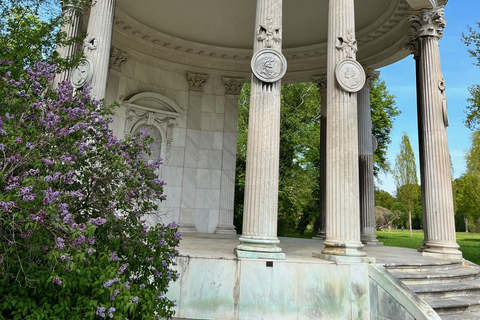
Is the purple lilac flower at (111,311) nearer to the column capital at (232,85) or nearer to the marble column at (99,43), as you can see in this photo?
the marble column at (99,43)

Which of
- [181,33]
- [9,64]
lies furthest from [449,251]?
[181,33]

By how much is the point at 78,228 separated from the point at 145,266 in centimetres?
197

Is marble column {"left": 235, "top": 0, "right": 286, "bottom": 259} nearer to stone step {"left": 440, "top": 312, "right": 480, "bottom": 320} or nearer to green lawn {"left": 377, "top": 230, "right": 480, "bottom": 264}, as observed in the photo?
stone step {"left": 440, "top": 312, "right": 480, "bottom": 320}

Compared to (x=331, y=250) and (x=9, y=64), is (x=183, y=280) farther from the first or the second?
(x=9, y=64)

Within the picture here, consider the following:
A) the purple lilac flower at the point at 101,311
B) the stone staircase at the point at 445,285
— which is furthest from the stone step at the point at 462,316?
the purple lilac flower at the point at 101,311

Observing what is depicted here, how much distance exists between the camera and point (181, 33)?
2089 centimetres

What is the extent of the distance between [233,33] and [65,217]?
19067 millimetres

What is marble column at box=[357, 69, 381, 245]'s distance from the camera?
59.4 feet

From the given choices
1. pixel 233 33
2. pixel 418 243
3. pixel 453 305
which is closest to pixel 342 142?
pixel 453 305

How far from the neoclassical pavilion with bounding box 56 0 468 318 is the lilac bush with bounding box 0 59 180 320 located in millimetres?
4188

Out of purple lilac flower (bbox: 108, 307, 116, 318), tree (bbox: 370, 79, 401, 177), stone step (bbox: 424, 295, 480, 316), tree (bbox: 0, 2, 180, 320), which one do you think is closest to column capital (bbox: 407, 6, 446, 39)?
stone step (bbox: 424, 295, 480, 316)

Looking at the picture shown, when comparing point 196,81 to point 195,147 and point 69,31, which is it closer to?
point 195,147

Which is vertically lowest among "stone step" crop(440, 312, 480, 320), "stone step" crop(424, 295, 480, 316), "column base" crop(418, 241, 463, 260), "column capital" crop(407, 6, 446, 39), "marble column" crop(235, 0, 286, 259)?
"stone step" crop(440, 312, 480, 320)

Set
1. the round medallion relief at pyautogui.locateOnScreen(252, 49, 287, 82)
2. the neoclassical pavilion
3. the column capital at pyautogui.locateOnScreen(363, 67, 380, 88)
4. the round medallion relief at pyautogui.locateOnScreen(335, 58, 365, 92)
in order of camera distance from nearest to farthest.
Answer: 1. the neoclassical pavilion
2. the round medallion relief at pyautogui.locateOnScreen(252, 49, 287, 82)
3. the round medallion relief at pyautogui.locateOnScreen(335, 58, 365, 92)
4. the column capital at pyautogui.locateOnScreen(363, 67, 380, 88)
